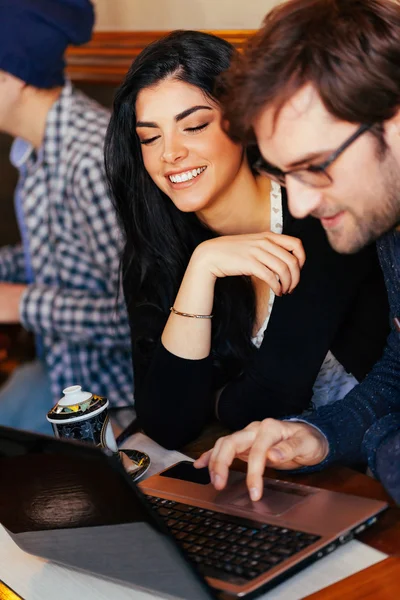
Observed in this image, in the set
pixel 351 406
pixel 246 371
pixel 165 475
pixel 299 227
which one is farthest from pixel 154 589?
pixel 299 227

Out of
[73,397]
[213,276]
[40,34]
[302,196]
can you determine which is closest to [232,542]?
[73,397]

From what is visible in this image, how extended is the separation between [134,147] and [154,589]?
0.93 metres

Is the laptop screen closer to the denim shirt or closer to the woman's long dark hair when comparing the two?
the denim shirt

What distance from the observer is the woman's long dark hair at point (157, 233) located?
1521 mm

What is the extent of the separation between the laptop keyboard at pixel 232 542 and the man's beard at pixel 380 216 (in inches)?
17.3

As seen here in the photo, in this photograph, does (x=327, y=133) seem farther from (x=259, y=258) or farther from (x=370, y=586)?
(x=370, y=586)

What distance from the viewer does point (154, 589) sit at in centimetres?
89

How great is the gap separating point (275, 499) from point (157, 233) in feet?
2.40

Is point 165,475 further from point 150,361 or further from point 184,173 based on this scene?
point 184,173

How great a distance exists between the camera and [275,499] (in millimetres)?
1040

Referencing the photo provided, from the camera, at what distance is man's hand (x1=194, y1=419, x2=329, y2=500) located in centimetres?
107

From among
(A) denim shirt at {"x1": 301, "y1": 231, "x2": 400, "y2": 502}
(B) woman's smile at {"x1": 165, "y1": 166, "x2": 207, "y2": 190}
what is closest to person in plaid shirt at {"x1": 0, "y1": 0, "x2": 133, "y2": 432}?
(B) woman's smile at {"x1": 165, "y1": 166, "x2": 207, "y2": 190}

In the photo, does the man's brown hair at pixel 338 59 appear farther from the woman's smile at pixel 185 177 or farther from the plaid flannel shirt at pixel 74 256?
the plaid flannel shirt at pixel 74 256

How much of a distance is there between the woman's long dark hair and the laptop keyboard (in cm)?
61
